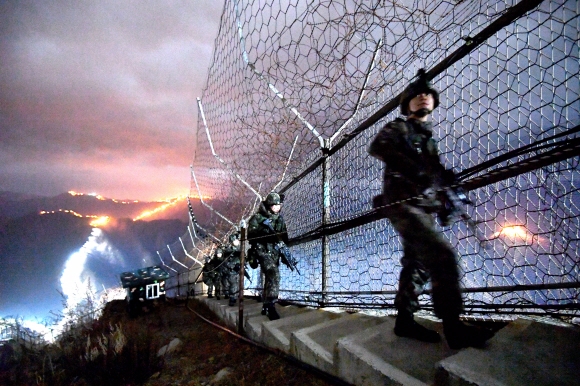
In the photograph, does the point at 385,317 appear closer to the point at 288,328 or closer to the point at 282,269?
the point at 288,328

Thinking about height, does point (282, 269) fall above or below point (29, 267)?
above

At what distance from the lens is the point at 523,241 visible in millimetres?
1867

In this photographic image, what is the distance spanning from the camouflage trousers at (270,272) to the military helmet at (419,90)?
9.52 ft

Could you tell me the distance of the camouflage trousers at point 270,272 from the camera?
13.1ft

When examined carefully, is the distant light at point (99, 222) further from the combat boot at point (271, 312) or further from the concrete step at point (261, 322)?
the combat boot at point (271, 312)

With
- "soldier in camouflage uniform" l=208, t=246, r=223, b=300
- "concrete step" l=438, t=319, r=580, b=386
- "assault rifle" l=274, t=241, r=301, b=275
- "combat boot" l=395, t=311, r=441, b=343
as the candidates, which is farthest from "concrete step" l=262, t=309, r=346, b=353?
"soldier in camouflage uniform" l=208, t=246, r=223, b=300

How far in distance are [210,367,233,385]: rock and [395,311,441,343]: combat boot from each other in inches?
57.3

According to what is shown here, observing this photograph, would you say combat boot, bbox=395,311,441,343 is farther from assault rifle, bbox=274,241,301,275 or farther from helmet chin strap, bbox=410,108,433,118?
assault rifle, bbox=274,241,301,275

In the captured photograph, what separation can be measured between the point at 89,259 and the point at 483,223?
105123 mm

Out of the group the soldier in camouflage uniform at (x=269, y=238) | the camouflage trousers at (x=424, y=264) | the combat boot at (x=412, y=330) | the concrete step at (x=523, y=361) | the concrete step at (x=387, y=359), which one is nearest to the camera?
the concrete step at (x=523, y=361)

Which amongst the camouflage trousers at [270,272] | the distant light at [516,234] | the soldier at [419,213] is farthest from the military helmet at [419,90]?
the camouflage trousers at [270,272]

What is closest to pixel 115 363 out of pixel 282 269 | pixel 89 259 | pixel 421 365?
pixel 421 365

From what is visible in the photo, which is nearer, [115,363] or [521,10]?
[521,10]

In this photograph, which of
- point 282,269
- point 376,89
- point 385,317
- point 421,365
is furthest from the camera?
point 282,269
